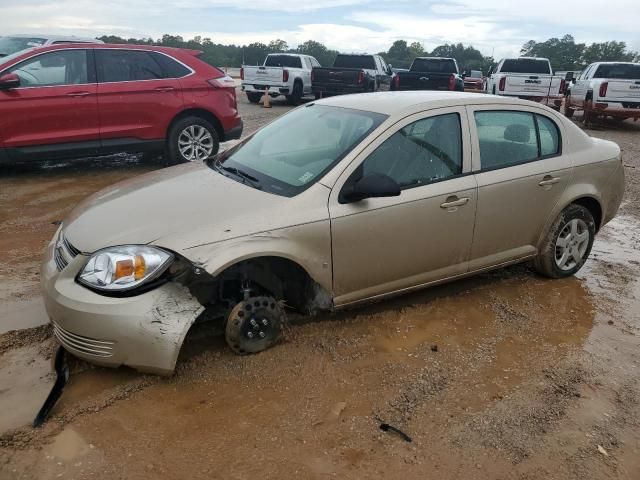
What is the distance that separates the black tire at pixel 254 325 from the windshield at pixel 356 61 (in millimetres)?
18529

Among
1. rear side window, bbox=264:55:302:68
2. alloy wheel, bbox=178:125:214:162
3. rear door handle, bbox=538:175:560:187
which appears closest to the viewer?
rear door handle, bbox=538:175:560:187

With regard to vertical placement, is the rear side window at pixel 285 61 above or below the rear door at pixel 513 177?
above

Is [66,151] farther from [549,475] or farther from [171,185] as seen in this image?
[549,475]

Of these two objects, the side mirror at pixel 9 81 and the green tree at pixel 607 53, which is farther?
the green tree at pixel 607 53

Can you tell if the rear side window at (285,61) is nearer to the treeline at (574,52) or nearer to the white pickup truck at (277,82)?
the white pickup truck at (277,82)

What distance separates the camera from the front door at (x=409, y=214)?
11.4ft

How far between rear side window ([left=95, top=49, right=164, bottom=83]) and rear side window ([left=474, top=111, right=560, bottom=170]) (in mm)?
5551

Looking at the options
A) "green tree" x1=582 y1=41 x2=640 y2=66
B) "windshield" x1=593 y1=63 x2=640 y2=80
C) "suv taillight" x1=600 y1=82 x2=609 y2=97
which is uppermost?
"green tree" x1=582 y1=41 x2=640 y2=66

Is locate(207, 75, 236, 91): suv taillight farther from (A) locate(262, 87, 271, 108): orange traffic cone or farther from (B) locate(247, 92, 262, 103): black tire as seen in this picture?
(B) locate(247, 92, 262, 103): black tire

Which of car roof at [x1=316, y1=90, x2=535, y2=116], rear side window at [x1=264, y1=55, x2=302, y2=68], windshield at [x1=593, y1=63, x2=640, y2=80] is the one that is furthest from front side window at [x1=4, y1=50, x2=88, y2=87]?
windshield at [x1=593, y1=63, x2=640, y2=80]

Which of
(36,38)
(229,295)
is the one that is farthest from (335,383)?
(36,38)

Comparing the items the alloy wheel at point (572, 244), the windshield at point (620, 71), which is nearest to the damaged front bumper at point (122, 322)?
the alloy wheel at point (572, 244)

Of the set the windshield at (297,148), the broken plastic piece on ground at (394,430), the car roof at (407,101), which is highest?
the car roof at (407,101)

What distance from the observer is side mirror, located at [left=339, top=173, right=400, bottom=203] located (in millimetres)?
3330
